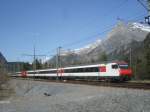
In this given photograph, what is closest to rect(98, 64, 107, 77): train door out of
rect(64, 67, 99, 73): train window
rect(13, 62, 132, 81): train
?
rect(13, 62, 132, 81): train

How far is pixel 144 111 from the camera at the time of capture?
48.3 ft

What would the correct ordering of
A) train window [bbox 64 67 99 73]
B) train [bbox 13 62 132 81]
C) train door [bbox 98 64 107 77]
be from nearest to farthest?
train [bbox 13 62 132 81] → train door [bbox 98 64 107 77] → train window [bbox 64 67 99 73]

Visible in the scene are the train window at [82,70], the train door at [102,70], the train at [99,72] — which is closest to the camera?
the train at [99,72]

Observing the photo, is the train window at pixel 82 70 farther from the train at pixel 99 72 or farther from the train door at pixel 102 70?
the train door at pixel 102 70

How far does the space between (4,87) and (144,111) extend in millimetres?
40382

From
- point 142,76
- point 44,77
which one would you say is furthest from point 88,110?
point 44,77

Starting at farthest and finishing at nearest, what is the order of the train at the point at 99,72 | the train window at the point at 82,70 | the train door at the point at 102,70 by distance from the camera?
1. the train window at the point at 82,70
2. the train door at the point at 102,70
3. the train at the point at 99,72

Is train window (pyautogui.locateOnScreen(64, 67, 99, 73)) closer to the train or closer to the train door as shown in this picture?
the train

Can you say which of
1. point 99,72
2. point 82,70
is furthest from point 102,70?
point 82,70

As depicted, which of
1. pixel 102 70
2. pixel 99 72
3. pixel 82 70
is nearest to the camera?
pixel 102 70

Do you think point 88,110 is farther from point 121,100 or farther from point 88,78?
point 88,78

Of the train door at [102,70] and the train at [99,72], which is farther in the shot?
the train door at [102,70]

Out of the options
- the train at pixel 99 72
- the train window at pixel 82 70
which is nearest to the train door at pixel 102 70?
the train at pixel 99 72

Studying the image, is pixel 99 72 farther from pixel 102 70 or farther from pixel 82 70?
pixel 82 70
